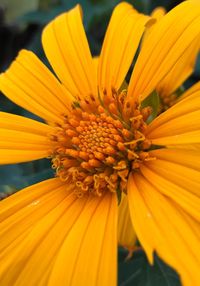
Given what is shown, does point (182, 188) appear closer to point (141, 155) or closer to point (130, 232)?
point (141, 155)

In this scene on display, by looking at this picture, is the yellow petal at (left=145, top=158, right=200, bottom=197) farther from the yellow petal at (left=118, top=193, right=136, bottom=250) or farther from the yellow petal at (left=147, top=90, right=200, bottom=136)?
the yellow petal at (left=118, top=193, right=136, bottom=250)

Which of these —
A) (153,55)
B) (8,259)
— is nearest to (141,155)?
(153,55)

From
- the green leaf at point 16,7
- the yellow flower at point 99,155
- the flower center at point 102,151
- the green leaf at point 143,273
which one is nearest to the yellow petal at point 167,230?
the yellow flower at point 99,155

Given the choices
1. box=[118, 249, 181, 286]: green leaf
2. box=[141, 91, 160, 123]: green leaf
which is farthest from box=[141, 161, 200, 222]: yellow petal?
box=[118, 249, 181, 286]: green leaf

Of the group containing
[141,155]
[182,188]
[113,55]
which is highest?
[113,55]

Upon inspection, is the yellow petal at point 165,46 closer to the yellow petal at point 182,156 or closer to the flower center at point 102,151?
the flower center at point 102,151
